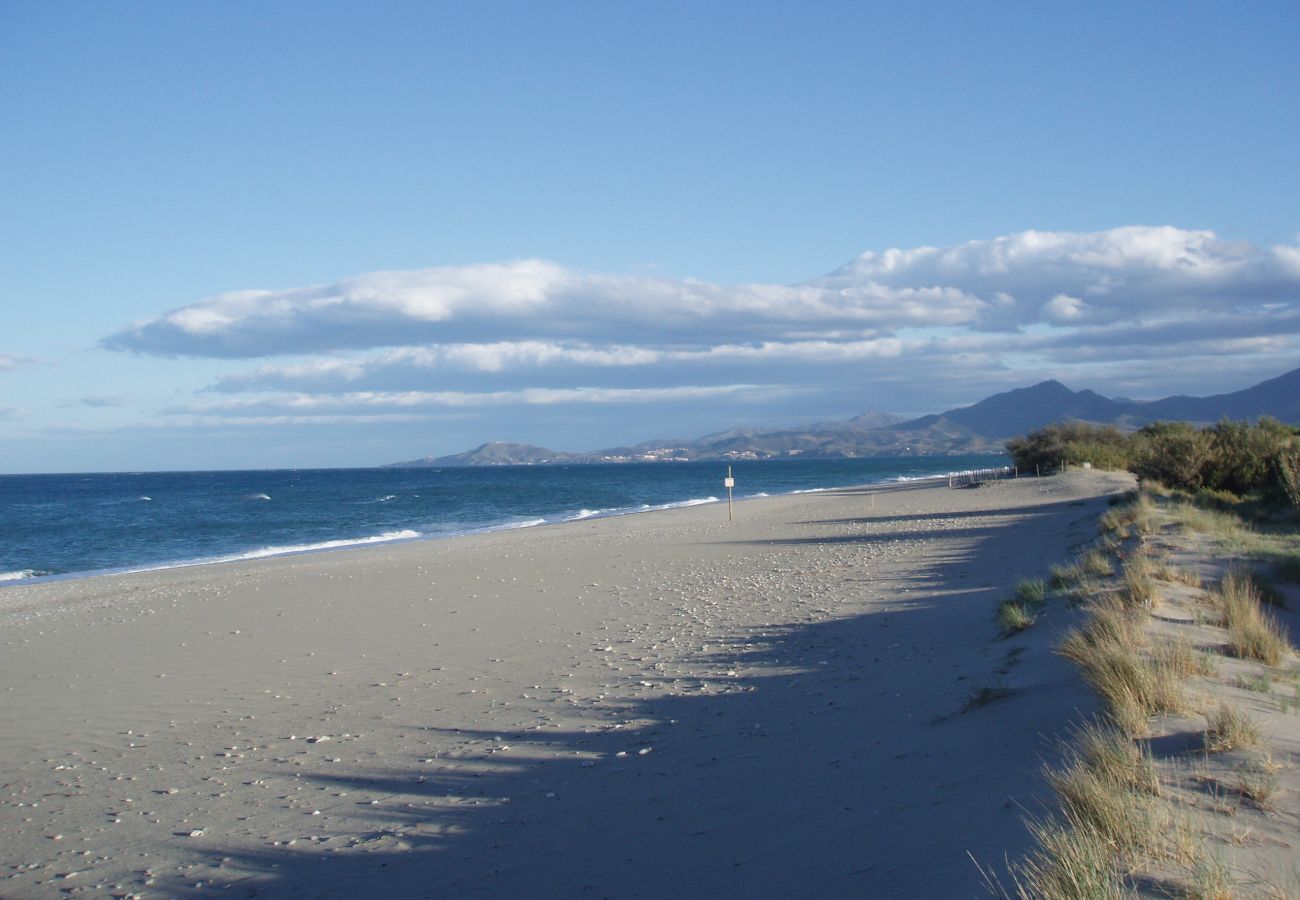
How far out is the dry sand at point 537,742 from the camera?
5855 mm

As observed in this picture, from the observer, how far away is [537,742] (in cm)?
849

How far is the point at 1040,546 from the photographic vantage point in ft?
73.5

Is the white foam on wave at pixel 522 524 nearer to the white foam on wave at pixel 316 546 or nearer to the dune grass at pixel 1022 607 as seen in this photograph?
the white foam on wave at pixel 316 546

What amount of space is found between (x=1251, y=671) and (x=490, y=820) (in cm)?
629

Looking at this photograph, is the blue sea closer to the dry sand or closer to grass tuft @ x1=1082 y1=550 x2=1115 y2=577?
the dry sand

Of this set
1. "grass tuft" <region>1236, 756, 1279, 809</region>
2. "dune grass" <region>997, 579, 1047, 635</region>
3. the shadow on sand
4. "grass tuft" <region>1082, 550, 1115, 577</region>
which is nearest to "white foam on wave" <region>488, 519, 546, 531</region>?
"grass tuft" <region>1082, 550, 1115, 577</region>

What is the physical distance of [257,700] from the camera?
10891 millimetres

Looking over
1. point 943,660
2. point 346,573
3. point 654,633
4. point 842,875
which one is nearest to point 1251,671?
point 943,660

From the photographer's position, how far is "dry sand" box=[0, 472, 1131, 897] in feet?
19.2

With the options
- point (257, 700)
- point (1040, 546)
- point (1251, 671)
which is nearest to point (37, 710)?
point (257, 700)

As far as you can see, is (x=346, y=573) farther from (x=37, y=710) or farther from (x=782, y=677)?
(x=782, y=677)

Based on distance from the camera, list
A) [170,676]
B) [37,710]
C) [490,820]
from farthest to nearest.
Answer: [170,676], [37,710], [490,820]

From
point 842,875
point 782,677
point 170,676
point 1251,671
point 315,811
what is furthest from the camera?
point 170,676

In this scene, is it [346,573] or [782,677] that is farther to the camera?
[346,573]
